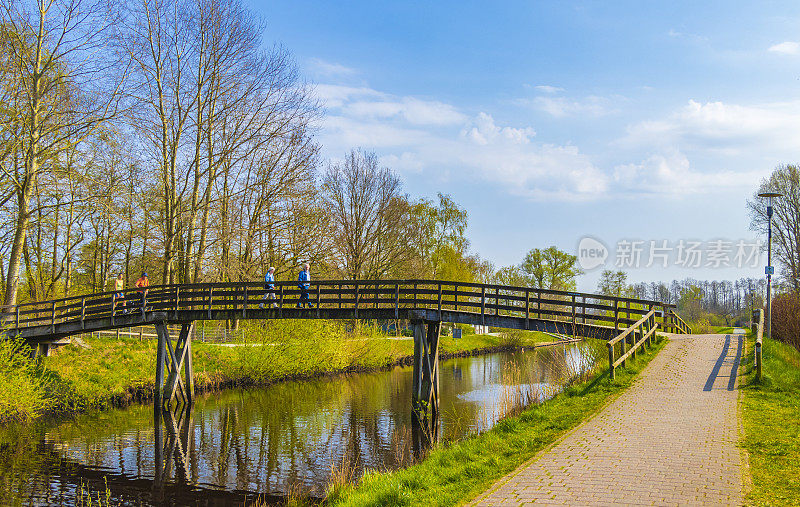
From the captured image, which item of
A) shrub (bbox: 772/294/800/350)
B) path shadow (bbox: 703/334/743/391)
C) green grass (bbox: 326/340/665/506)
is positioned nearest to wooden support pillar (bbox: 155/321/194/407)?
green grass (bbox: 326/340/665/506)

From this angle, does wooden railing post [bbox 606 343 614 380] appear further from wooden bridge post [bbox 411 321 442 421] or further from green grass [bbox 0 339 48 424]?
green grass [bbox 0 339 48 424]

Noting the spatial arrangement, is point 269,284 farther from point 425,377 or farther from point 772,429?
point 772,429

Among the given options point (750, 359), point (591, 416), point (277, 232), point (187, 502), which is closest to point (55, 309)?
point (277, 232)

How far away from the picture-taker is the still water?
12.5 metres

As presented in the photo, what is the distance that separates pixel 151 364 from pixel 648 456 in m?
21.1

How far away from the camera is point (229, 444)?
642 inches

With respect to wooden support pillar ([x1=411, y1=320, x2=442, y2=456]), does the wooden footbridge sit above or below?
above

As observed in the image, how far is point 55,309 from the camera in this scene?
21594mm

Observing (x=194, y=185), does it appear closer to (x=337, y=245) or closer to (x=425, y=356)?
(x=337, y=245)

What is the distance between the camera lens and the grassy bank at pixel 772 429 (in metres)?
7.02

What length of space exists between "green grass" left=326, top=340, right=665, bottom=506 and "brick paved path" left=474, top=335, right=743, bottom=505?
0.36 m

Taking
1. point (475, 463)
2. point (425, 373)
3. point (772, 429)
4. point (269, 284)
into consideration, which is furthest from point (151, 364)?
point (772, 429)

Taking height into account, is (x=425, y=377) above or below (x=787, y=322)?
below

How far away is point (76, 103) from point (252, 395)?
41.6 ft
